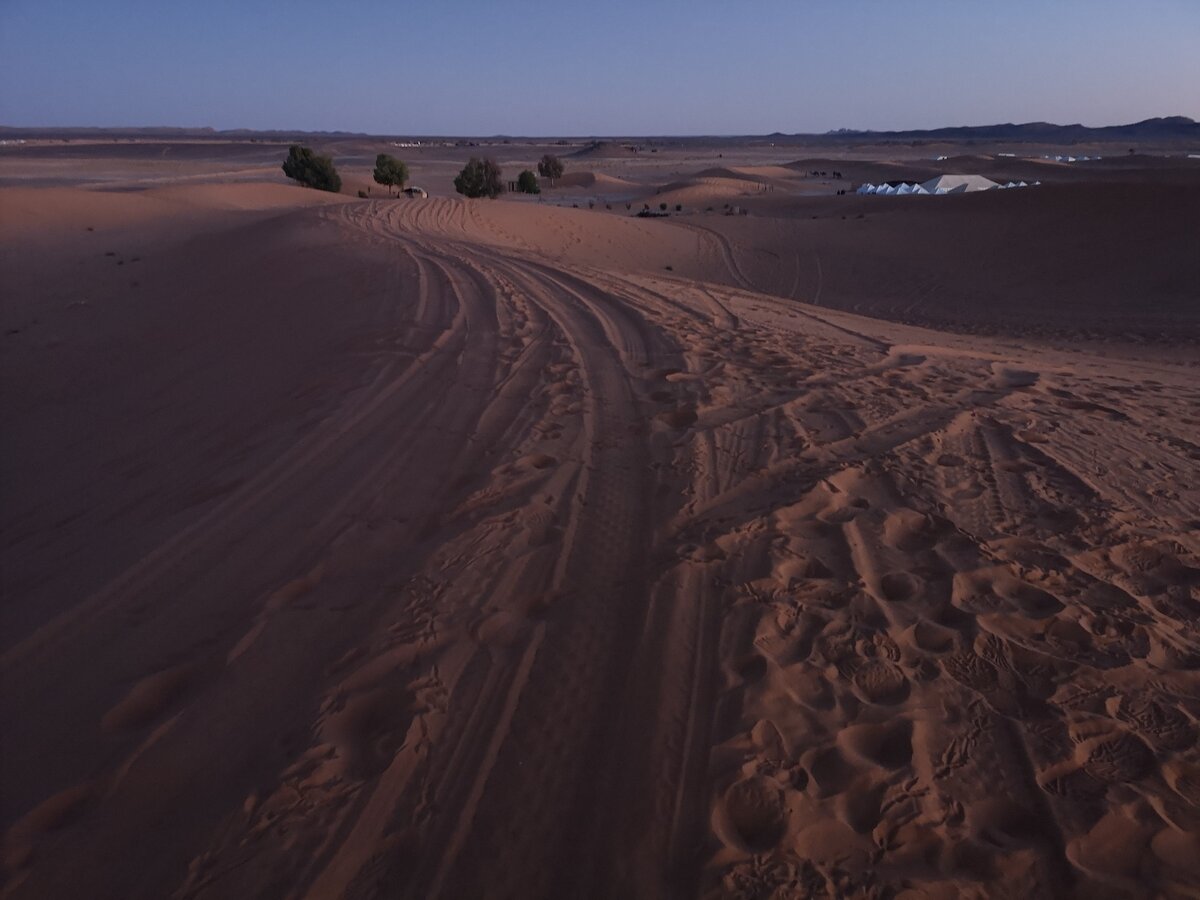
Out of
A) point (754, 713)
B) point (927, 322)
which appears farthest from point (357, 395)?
point (927, 322)

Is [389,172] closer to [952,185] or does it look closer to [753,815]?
[952,185]

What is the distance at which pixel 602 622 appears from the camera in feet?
9.87

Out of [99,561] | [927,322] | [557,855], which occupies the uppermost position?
[557,855]

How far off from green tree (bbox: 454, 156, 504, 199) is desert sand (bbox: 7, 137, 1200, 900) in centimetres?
3137

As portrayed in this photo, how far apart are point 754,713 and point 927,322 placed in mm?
12346

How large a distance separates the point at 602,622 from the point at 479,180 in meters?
37.0

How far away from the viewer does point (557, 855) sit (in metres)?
2.08

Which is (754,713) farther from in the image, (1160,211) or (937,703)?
(1160,211)

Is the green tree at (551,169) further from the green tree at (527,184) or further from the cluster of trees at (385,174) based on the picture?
the cluster of trees at (385,174)

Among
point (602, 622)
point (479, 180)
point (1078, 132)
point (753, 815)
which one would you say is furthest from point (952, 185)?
point (1078, 132)

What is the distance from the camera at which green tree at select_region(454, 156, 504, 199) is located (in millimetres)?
36719

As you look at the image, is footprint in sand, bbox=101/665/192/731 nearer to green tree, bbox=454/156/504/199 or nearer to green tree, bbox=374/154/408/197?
green tree, bbox=454/156/504/199

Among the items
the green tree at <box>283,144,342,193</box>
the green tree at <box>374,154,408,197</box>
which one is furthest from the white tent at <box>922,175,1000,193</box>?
the green tree at <box>283,144,342,193</box>

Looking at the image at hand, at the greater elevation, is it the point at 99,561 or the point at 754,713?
the point at 754,713
